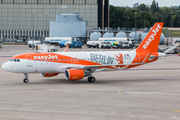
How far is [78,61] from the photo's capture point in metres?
35.8

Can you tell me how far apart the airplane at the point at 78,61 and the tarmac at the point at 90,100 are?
1.59 m

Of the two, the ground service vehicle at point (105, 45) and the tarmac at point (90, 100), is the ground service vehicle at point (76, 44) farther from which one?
the tarmac at point (90, 100)

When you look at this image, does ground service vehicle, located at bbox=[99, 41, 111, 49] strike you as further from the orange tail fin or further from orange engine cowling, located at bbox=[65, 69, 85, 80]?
orange engine cowling, located at bbox=[65, 69, 85, 80]

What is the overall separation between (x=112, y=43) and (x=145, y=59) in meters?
78.4

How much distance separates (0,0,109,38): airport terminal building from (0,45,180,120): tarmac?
137828 millimetres

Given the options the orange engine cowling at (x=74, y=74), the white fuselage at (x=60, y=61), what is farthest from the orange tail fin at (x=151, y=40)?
the orange engine cowling at (x=74, y=74)

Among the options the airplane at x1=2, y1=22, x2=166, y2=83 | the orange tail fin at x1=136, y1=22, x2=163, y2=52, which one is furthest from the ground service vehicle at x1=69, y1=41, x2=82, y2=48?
the airplane at x1=2, y1=22, x2=166, y2=83

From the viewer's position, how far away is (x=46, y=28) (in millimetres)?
168625

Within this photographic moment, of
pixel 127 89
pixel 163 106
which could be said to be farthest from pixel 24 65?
pixel 163 106

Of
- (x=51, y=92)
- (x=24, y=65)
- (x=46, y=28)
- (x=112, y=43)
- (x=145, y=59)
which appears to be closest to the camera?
(x=51, y=92)

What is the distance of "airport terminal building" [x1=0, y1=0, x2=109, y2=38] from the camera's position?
170 meters

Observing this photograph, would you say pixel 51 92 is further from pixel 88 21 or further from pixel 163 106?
pixel 88 21

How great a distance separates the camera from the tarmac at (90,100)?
1950 centimetres

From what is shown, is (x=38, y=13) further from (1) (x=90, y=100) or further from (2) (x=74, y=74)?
(1) (x=90, y=100)
